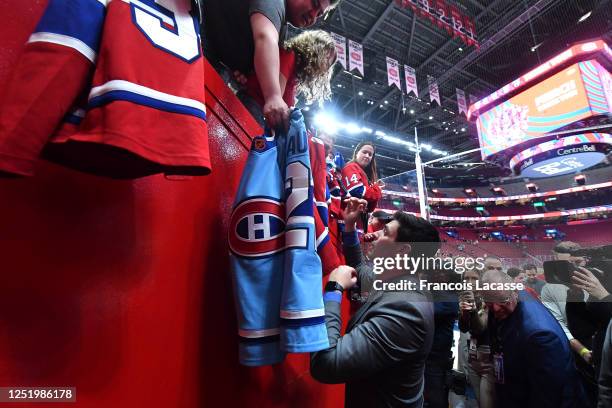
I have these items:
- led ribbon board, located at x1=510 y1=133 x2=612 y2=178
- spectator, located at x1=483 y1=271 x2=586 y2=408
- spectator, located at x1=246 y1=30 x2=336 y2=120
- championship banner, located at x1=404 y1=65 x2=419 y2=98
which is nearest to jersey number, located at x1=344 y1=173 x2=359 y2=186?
spectator, located at x1=483 y1=271 x2=586 y2=408

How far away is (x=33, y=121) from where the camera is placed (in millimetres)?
377

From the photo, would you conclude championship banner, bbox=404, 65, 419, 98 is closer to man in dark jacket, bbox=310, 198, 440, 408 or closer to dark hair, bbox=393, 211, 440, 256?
dark hair, bbox=393, 211, 440, 256

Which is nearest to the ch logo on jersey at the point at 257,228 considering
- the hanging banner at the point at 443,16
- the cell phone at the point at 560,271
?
the cell phone at the point at 560,271

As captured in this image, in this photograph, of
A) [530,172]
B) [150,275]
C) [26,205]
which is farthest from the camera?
[530,172]

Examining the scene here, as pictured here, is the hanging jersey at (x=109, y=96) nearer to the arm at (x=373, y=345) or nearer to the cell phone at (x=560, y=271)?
the arm at (x=373, y=345)

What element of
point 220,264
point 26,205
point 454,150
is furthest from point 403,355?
point 454,150

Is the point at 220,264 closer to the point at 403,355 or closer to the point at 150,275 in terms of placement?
the point at 150,275

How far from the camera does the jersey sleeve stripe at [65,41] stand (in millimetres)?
409

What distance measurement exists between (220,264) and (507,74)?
14.2m

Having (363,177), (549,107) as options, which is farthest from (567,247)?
(549,107)

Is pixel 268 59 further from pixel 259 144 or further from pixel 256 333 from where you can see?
pixel 256 333

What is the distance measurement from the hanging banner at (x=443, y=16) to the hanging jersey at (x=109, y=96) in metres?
6.81

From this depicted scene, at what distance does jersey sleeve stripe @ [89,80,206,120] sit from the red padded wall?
0.20 meters

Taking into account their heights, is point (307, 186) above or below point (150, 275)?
above
